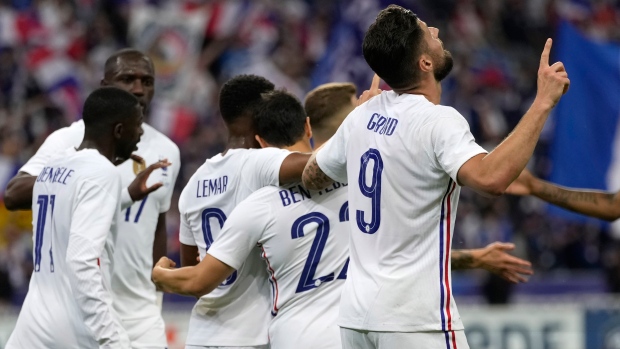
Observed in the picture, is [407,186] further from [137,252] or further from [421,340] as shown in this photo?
[137,252]

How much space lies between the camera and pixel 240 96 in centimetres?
555

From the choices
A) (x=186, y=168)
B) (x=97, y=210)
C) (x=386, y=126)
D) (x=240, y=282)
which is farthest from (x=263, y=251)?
(x=186, y=168)

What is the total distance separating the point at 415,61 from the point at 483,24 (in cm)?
1457

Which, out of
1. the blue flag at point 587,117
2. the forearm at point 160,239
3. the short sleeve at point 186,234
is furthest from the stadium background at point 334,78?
the short sleeve at point 186,234

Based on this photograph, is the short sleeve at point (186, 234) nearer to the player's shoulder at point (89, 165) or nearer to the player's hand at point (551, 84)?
the player's shoulder at point (89, 165)

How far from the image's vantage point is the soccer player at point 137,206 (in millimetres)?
6141

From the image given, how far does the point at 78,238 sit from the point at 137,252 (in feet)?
4.59

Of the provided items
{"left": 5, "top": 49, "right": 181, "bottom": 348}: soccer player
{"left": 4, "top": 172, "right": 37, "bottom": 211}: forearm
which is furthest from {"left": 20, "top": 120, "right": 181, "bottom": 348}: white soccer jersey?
{"left": 4, "top": 172, "right": 37, "bottom": 211}: forearm

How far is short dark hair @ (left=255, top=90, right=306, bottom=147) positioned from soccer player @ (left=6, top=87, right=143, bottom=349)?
0.74m

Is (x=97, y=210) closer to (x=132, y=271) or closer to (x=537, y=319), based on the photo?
(x=132, y=271)

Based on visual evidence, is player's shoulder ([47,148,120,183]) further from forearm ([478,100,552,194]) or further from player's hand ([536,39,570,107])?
player's hand ([536,39,570,107])

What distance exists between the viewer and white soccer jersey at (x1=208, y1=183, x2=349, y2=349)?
16.7ft

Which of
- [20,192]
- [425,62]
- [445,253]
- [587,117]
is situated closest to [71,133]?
[20,192]

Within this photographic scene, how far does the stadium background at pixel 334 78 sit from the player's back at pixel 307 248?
791 cm
